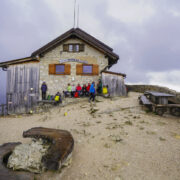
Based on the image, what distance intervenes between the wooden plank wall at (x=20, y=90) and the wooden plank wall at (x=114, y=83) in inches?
265

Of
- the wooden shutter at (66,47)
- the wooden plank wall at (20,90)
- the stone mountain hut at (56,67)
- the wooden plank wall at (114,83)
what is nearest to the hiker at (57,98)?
the stone mountain hut at (56,67)

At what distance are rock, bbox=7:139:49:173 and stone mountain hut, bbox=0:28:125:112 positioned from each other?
8437mm

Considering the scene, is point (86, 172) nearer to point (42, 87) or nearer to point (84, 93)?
point (84, 93)

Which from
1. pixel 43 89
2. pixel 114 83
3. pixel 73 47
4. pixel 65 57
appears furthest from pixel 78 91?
pixel 73 47

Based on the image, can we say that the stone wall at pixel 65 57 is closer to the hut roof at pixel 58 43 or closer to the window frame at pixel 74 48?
the window frame at pixel 74 48

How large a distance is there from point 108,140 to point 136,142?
82cm

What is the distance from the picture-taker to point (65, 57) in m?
11.2

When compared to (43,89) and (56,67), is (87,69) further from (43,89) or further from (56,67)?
(43,89)

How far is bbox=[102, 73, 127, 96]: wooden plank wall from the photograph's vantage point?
34.7ft

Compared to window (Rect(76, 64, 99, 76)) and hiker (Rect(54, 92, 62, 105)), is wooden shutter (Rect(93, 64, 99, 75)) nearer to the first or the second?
window (Rect(76, 64, 99, 76))

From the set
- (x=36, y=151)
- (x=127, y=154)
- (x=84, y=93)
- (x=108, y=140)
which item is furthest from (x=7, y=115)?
(x=127, y=154)

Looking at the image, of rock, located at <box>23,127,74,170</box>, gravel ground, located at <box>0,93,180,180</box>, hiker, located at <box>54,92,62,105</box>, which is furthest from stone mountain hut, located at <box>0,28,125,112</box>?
rock, located at <box>23,127,74,170</box>

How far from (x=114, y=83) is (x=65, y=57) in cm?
553

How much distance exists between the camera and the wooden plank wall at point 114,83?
1059cm
